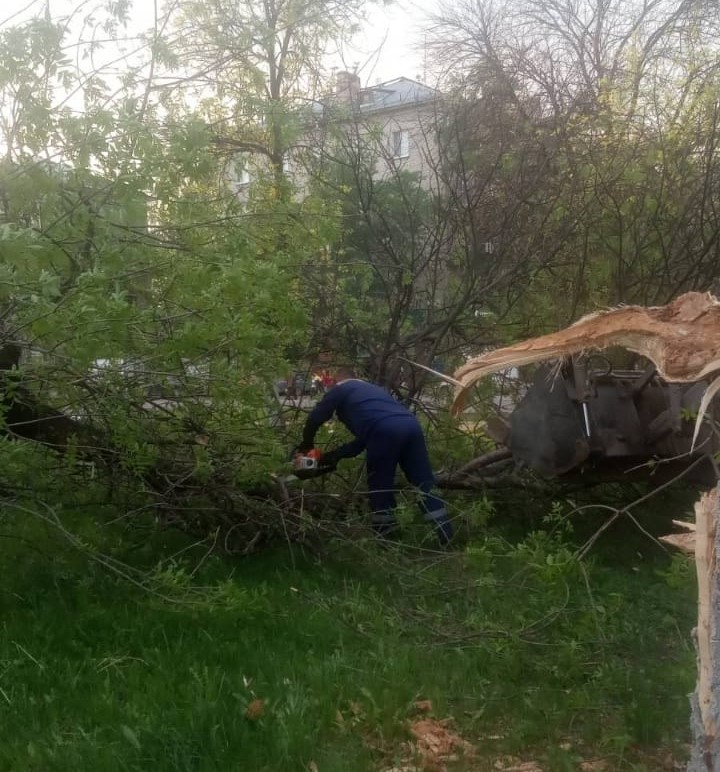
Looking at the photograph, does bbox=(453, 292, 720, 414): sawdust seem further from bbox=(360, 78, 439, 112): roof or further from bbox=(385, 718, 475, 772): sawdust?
bbox=(360, 78, 439, 112): roof

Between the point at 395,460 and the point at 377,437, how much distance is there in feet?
0.79

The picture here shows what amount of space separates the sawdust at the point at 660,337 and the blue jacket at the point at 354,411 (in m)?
3.30

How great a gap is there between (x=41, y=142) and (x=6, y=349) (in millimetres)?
1136

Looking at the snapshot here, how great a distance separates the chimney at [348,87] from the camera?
9125 mm

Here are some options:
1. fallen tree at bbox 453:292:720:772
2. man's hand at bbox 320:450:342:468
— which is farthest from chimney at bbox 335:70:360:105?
fallen tree at bbox 453:292:720:772

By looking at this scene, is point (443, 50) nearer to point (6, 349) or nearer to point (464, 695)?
point (6, 349)

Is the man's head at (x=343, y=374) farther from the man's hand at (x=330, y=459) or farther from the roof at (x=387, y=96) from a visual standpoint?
the roof at (x=387, y=96)

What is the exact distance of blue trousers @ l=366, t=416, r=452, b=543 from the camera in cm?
695

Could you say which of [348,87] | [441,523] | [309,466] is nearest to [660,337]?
[441,523]

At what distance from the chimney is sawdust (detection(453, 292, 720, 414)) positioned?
5.98m

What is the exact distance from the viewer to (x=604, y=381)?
6.38m

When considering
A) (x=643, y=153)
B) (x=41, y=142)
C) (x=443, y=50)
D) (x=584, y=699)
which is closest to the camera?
(x=584, y=699)

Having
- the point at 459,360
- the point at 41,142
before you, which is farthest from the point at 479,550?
the point at 459,360

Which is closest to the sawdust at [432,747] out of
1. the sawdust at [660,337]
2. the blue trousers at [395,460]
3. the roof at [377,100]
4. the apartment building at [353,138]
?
the sawdust at [660,337]
